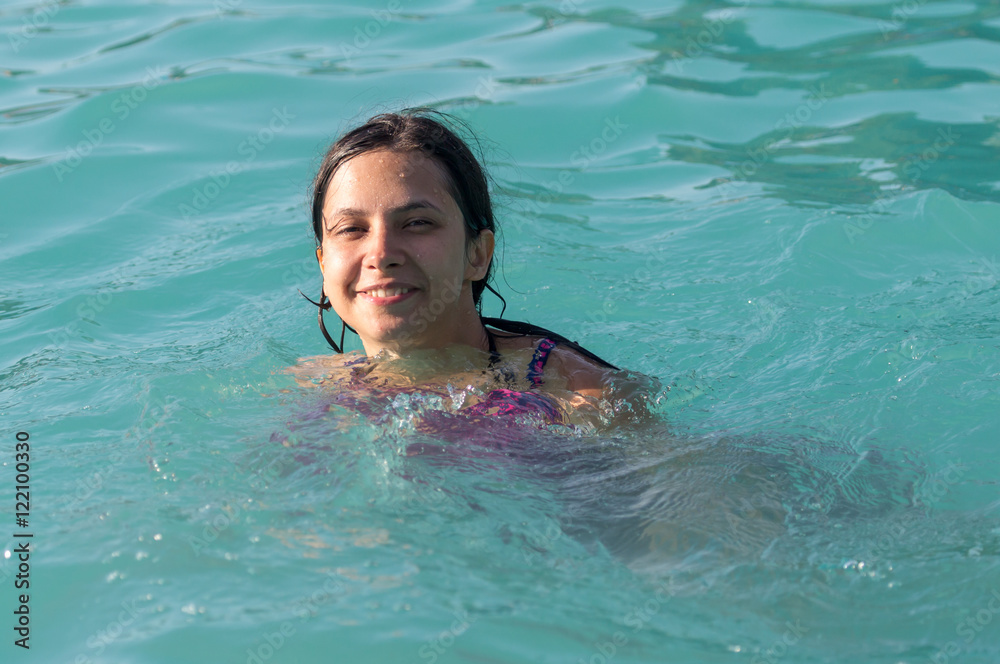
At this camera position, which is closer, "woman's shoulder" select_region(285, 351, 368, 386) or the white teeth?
the white teeth

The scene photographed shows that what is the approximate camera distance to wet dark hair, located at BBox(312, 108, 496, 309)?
364 centimetres

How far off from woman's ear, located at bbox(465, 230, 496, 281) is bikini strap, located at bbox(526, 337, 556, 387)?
0.35 meters

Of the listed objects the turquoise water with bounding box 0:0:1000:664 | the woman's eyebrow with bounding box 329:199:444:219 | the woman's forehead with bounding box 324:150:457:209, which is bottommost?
the turquoise water with bounding box 0:0:1000:664

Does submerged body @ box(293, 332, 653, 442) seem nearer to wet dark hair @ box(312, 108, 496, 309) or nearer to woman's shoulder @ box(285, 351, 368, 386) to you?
woman's shoulder @ box(285, 351, 368, 386)

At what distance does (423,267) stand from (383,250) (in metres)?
0.15

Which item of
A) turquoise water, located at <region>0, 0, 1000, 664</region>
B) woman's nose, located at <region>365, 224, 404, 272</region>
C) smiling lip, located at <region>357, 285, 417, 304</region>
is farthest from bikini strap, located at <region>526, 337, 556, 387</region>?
woman's nose, located at <region>365, 224, 404, 272</region>

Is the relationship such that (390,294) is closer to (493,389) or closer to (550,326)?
(493,389)

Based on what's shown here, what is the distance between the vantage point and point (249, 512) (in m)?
3.01

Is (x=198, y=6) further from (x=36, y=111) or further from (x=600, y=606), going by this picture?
(x=600, y=606)

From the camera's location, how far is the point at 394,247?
3.49 meters

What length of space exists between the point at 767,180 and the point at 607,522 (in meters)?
4.02

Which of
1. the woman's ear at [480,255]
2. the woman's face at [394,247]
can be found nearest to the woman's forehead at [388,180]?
the woman's face at [394,247]

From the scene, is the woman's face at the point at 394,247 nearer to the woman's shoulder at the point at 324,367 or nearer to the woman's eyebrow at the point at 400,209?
the woman's eyebrow at the point at 400,209

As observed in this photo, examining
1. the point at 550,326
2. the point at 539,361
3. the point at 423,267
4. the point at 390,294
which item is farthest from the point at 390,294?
the point at 550,326
